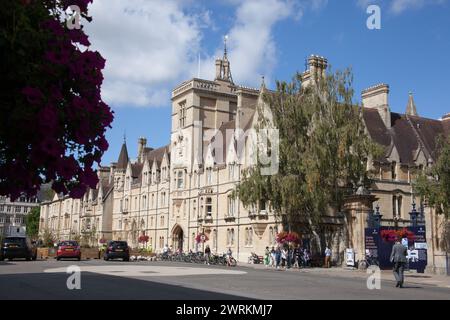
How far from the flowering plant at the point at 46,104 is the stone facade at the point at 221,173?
98.9 feet

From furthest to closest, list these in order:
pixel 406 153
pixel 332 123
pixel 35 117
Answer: pixel 406 153 → pixel 332 123 → pixel 35 117

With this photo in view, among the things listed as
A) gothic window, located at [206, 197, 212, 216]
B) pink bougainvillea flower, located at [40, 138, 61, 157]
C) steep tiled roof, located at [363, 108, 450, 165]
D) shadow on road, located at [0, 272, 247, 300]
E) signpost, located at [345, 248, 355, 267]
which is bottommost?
shadow on road, located at [0, 272, 247, 300]

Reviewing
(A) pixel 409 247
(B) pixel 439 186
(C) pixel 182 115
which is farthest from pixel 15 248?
(C) pixel 182 115

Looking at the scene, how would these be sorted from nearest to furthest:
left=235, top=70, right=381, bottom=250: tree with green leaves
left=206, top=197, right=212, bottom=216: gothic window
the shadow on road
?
the shadow on road, left=235, top=70, right=381, bottom=250: tree with green leaves, left=206, top=197, right=212, bottom=216: gothic window

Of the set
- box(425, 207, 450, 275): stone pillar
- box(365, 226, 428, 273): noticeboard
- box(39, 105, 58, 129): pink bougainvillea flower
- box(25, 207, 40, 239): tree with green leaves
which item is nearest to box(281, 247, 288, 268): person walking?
box(365, 226, 428, 273): noticeboard

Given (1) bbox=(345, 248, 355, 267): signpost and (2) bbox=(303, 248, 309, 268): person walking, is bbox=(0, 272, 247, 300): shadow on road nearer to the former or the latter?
(1) bbox=(345, 248, 355, 267): signpost

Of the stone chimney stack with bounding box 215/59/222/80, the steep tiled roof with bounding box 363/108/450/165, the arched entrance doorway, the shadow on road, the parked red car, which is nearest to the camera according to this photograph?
the shadow on road

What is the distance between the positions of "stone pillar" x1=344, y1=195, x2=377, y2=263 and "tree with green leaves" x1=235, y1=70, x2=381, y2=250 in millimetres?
2684

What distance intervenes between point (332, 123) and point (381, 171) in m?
14.4

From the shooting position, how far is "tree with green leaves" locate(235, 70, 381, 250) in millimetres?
36219

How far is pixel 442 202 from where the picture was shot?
2772 centimetres

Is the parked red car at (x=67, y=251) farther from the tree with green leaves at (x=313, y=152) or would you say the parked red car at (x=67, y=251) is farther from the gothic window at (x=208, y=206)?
the gothic window at (x=208, y=206)
